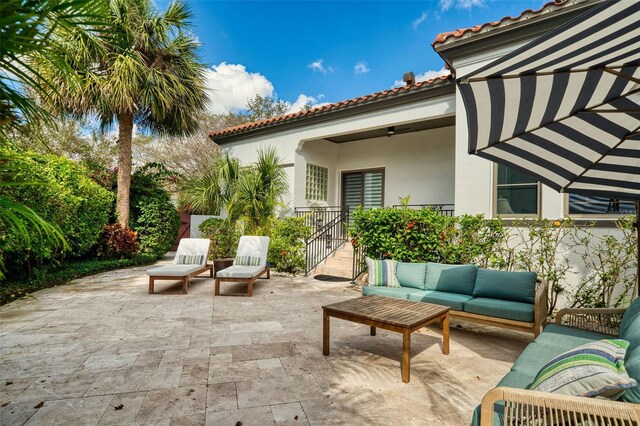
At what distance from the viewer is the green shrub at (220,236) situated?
9750 mm

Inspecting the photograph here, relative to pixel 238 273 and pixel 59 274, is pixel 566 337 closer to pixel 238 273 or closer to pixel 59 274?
pixel 238 273

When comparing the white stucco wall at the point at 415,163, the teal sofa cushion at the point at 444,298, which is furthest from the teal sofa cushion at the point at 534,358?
the white stucco wall at the point at 415,163

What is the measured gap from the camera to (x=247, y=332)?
4320mm

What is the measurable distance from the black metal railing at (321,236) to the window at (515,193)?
13.4ft

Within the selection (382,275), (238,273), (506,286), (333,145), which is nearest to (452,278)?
(506,286)

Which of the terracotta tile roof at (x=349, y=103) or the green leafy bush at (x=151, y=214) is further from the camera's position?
the green leafy bush at (x=151, y=214)

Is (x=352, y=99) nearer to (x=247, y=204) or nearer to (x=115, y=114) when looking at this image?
(x=247, y=204)

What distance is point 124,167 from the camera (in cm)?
995

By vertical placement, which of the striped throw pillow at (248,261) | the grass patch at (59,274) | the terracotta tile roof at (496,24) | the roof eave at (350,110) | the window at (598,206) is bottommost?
the grass patch at (59,274)

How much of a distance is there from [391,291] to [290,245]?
4.61 metres

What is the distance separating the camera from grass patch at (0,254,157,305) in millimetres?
6219

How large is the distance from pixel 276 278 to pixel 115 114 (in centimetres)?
658

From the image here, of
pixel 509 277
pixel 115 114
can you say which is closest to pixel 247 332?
pixel 509 277

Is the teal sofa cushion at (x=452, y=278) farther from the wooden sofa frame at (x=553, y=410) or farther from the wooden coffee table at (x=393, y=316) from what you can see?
the wooden sofa frame at (x=553, y=410)
